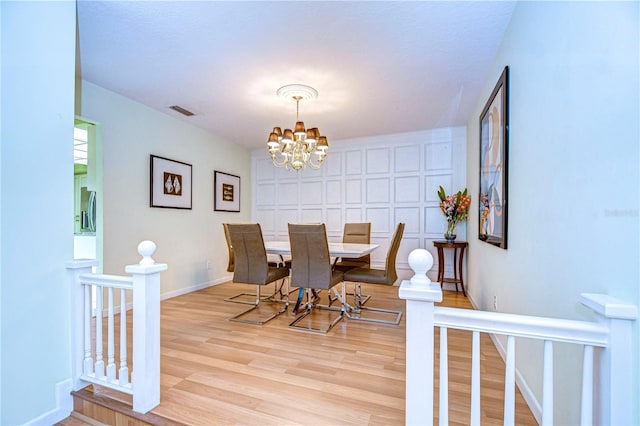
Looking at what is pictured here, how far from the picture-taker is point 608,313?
777mm

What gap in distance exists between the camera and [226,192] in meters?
4.77

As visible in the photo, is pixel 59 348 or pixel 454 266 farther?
pixel 454 266

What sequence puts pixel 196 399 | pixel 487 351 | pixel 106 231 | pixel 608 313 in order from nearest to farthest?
1. pixel 608 313
2. pixel 196 399
3. pixel 487 351
4. pixel 106 231

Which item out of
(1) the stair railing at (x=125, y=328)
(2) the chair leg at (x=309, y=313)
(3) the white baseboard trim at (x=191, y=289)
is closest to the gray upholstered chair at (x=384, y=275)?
(2) the chair leg at (x=309, y=313)

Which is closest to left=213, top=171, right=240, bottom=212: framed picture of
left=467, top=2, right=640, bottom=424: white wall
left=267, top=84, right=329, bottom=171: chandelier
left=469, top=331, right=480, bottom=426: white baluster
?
left=267, top=84, right=329, bottom=171: chandelier

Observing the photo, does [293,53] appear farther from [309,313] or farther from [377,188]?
[377,188]

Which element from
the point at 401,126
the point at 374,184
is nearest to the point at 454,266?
the point at 374,184

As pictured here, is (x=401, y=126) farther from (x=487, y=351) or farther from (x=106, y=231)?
(x=106, y=231)

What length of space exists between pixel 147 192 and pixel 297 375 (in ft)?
9.41

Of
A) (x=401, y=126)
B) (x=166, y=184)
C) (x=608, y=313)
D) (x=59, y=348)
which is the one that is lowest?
Result: (x=59, y=348)

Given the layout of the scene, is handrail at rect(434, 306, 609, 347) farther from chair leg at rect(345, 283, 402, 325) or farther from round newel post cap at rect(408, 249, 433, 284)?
chair leg at rect(345, 283, 402, 325)

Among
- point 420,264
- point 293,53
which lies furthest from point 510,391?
point 293,53

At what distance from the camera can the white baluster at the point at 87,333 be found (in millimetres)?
1619

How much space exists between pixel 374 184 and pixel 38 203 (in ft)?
13.1
